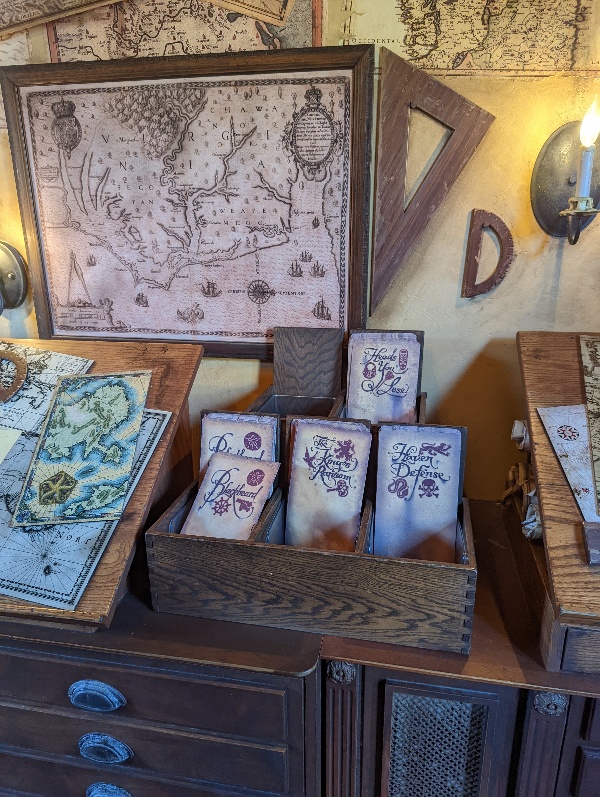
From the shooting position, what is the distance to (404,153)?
63.4 inches

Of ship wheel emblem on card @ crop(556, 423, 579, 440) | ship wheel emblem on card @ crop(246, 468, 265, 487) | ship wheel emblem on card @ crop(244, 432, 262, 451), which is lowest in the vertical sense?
ship wheel emblem on card @ crop(246, 468, 265, 487)

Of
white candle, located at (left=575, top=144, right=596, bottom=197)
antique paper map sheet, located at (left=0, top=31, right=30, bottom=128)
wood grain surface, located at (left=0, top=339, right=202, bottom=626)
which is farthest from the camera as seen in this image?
antique paper map sheet, located at (left=0, top=31, right=30, bottom=128)

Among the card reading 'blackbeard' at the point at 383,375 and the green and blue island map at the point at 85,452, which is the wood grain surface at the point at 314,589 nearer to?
the green and blue island map at the point at 85,452

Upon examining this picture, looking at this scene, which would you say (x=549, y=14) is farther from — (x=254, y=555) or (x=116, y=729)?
(x=116, y=729)

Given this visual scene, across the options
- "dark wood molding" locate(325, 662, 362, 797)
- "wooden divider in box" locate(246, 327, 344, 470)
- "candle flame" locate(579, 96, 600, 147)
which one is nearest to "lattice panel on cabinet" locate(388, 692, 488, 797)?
"dark wood molding" locate(325, 662, 362, 797)

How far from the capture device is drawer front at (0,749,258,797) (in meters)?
1.26

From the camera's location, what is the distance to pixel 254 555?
1144 mm

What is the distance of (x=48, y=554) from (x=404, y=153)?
1.47 m

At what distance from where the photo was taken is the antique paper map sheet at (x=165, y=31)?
1.58 metres

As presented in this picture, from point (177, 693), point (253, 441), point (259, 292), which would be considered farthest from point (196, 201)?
point (177, 693)

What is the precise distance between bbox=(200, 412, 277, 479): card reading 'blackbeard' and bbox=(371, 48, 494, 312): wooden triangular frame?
633 mm

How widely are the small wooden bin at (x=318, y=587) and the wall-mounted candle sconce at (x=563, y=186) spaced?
90 centimetres

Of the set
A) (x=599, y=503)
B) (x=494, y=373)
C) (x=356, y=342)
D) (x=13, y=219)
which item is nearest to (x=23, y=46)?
(x=13, y=219)

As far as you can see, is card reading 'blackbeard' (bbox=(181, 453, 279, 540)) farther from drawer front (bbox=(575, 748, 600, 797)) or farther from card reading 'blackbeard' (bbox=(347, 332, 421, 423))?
drawer front (bbox=(575, 748, 600, 797))
